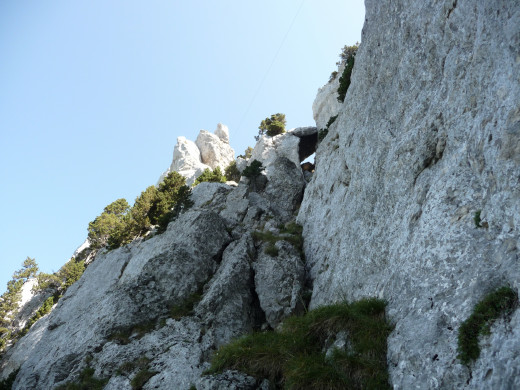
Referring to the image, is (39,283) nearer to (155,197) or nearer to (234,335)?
(155,197)

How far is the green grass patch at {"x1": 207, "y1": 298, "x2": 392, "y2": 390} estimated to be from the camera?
29.5 ft

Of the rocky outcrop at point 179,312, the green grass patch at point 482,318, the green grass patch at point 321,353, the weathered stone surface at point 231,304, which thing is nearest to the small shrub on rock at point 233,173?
the rocky outcrop at point 179,312

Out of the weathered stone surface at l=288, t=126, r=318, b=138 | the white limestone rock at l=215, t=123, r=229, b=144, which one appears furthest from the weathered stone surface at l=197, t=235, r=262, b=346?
the white limestone rock at l=215, t=123, r=229, b=144

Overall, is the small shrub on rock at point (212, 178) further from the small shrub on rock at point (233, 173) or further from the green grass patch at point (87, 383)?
the green grass patch at point (87, 383)

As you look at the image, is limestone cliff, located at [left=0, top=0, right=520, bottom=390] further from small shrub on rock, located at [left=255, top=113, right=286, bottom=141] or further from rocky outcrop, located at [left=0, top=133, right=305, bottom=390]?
small shrub on rock, located at [left=255, top=113, right=286, bottom=141]

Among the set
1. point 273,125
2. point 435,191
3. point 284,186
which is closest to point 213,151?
point 273,125

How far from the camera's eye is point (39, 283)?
48719mm

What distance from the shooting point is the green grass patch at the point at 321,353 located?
8.99 m

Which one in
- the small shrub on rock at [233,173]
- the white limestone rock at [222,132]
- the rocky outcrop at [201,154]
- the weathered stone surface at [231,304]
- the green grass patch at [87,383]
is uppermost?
the white limestone rock at [222,132]

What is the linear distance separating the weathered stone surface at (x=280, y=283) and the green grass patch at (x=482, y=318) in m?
10.8

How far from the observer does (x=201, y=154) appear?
262ft

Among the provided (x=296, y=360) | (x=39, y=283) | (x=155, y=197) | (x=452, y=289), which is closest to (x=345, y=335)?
(x=296, y=360)

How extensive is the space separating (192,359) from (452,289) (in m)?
12.0

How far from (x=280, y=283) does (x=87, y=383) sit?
34.6ft
